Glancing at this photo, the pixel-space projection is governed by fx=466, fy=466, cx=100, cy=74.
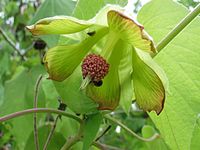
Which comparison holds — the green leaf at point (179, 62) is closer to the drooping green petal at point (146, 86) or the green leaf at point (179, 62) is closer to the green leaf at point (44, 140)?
the drooping green petal at point (146, 86)

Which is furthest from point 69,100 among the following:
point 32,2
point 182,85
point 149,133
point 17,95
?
point 32,2

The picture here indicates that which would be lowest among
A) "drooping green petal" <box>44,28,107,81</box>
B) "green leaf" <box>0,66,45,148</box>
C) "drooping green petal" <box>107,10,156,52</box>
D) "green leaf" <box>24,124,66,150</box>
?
"green leaf" <box>0,66,45,148</box>

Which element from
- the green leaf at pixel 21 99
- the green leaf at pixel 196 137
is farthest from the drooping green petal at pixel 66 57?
the green leaf at pixel 21 99

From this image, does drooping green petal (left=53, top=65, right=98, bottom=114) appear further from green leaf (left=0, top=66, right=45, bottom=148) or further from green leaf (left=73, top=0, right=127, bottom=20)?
green leaf (left=0, top=66, right=45, bottom=148)

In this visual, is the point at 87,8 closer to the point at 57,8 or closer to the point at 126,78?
the point at 126,78

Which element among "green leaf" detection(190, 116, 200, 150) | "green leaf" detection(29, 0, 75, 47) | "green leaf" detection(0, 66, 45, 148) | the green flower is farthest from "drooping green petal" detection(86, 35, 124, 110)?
"green leaf" detection(0, 66, 45, 148)
